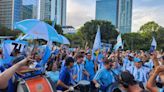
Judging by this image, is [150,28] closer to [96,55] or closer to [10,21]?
[10,21]

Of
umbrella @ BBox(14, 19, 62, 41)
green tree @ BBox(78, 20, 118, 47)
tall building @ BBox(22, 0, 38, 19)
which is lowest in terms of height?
umbrella @ BBox(14, 19, 62, 41)

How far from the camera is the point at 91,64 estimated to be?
11258mm

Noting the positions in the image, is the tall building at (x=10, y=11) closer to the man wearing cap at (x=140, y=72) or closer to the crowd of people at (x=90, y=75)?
the crowd of people at (x=90, y=75)

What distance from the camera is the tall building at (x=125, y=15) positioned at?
492 ft

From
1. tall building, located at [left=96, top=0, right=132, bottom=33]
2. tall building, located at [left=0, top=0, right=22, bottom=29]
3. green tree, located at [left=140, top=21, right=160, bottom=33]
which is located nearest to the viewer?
tall building, located at [left=0, top=0, right=22, bottom=29]

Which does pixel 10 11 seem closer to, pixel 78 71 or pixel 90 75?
pixel 90 75

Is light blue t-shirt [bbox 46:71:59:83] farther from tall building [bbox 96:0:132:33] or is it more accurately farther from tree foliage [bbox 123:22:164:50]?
tall building [bbox 96:0:132:33]

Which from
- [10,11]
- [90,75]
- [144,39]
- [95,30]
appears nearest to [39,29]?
[90,75]

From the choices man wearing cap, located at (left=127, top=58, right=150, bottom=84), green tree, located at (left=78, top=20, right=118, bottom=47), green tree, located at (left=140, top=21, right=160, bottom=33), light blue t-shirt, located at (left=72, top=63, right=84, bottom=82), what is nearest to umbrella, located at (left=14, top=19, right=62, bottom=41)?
light blue t-shirt, located at (left=72, top=63, right=84, bottom=82)

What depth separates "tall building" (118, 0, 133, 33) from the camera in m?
150

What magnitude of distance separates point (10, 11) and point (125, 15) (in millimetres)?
73832

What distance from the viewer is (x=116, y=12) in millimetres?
151125

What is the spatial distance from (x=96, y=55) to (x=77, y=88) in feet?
29.5

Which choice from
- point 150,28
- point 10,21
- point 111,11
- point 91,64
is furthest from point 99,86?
point 111,11
